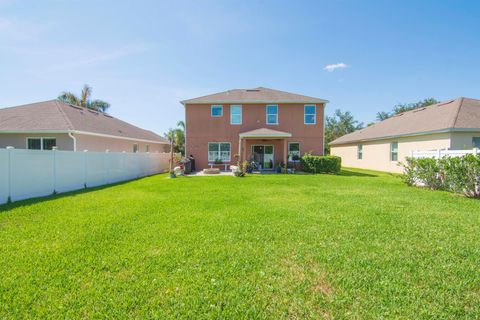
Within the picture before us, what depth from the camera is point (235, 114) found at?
62.1ft

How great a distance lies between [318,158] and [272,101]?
6046 millimetres

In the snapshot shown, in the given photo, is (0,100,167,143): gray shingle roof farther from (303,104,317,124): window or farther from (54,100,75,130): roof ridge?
(303,104,317,124): window

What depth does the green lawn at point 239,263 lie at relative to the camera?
2320 millimetres

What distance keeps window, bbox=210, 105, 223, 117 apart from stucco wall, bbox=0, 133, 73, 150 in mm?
10012

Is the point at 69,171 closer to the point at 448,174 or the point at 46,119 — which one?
the point at 46,119

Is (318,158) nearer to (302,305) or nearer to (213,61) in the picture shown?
(213,61)

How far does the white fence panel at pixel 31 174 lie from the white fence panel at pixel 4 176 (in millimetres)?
122

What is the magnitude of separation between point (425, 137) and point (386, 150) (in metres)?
3.85

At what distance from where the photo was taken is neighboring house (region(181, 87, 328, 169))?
1858 centimetres

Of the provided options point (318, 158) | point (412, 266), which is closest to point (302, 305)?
point (412, 266)

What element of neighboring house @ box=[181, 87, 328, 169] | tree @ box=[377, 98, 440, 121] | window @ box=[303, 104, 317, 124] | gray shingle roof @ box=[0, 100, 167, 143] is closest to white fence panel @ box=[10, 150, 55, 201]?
gray shingle roof @ box=[0, 100, 167, 143]

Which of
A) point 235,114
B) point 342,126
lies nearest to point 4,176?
point 235,114

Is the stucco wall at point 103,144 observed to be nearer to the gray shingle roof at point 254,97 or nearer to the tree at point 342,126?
the gray shingle roof at point 254,97

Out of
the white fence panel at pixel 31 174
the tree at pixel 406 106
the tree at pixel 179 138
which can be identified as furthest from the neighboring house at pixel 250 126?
the tree at pixel 406 106
